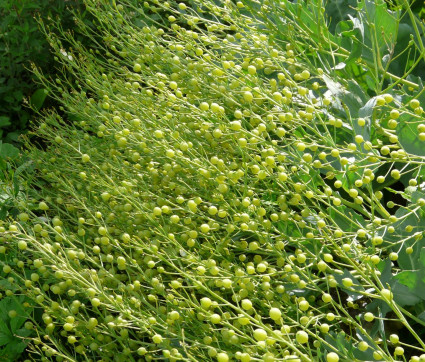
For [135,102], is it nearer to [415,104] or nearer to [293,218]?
[293,218]

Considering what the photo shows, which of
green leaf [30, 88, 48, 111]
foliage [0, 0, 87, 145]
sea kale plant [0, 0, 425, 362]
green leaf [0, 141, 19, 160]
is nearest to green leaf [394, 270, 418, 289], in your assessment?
sea kale plant [0, 0, 425, 362]

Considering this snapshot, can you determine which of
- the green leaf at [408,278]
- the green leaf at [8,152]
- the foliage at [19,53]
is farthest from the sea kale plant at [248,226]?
the foliage at [19,53]

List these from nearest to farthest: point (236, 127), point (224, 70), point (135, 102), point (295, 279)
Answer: point (295, 279), point (236, 127), point (224, 70), point (135, 102)

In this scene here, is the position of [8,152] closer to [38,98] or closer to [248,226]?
[38,98]

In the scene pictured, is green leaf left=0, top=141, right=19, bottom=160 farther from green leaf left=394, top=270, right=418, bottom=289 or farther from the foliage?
green leaf left=394, top=270, right=418, bottom=289

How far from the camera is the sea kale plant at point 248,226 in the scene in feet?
3.96

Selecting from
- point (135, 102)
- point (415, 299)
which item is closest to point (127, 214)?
A: point (135, 102)

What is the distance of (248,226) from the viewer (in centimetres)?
127

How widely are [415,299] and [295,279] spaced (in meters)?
0.36

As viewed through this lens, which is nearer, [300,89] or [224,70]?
[300,89]

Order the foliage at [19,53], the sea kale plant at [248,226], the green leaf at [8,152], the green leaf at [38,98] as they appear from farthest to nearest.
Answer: the green leaf at [38,98]
the foliage at [19,53]
the green leaf at [8,152]
the sea kale plant at [248,226]

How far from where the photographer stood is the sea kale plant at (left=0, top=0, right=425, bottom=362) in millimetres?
1206

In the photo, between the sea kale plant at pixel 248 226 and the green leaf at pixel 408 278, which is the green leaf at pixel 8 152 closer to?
the sea kale plant at pixel 248 226

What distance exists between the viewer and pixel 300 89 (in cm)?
134
